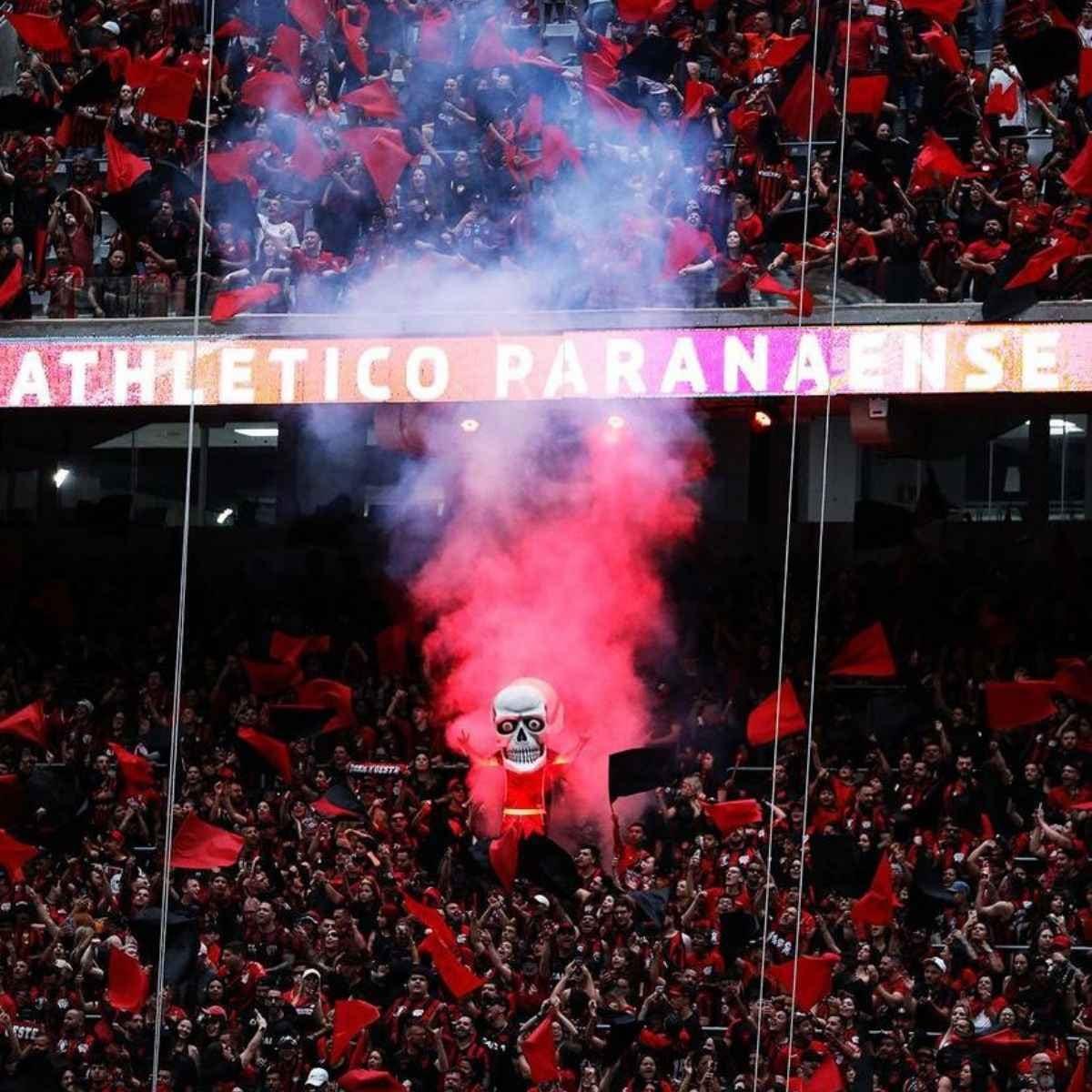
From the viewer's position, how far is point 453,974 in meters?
14.4

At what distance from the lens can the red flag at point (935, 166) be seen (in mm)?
15977

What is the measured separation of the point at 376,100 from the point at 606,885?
555cm

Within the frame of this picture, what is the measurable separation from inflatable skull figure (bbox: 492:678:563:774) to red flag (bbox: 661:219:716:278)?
2.71 m

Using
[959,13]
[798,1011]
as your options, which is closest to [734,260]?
[959,13]

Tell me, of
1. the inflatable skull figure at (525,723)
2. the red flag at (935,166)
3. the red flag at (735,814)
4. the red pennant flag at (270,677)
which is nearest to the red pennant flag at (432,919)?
the inflatable skull figure at (525,723)

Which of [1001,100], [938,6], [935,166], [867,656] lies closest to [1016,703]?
[867,656]

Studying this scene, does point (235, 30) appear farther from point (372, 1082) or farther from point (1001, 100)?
point (372, 1082)

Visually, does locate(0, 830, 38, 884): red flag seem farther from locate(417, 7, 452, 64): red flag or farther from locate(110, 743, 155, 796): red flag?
locate(417, 7, 452, 64): red flag

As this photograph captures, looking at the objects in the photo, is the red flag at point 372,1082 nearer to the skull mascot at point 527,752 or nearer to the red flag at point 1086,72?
the skull mascot at point 527,752

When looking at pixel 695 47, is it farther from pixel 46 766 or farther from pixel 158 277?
pixel 46 766

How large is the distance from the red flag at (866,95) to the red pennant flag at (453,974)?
5996 mm

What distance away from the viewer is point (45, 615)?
1886 centimetres

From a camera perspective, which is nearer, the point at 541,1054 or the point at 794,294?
the point at 541,1054

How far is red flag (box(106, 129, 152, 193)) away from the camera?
17.5m
